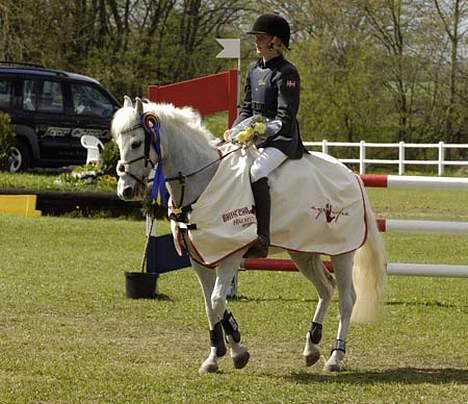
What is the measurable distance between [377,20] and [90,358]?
117ft

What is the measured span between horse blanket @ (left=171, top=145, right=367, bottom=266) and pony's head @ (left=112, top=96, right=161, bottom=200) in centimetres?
40

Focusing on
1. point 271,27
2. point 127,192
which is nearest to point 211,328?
point 127,192

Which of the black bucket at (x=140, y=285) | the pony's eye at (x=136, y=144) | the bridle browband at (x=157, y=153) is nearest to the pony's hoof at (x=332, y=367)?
the bridle browband at (x=157, y=153)

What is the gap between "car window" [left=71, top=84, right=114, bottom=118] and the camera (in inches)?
941

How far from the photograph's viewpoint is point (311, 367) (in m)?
7.65

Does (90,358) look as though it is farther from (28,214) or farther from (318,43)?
(318,43)

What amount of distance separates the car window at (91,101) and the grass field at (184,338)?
9749 mm

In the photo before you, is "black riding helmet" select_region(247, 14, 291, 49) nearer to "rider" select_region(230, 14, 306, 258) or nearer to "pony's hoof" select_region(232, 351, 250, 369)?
"rider" select_region(230, 14, 306, 258)

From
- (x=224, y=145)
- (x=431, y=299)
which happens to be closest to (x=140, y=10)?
(x=431, y=299)

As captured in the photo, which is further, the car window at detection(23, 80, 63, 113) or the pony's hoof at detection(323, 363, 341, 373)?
the car window at detection(23, 80, 63, 113)

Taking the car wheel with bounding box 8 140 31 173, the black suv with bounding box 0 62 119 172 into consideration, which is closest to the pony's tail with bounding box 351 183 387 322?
the car wheel with bounding box 8 140 31 173

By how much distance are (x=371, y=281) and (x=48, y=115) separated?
1610 centimetres

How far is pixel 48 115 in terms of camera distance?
2344 cm

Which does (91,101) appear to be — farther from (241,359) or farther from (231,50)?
(241,359)
